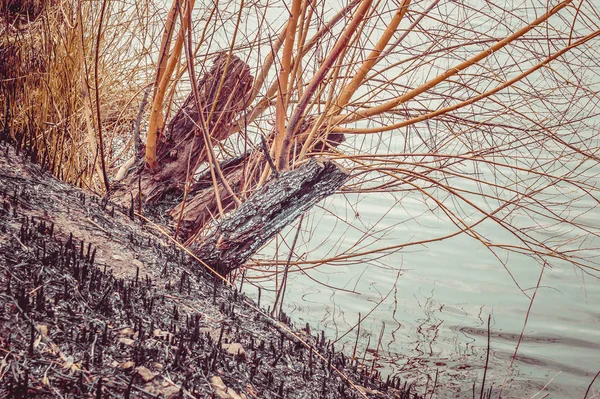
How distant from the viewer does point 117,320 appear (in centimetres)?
373

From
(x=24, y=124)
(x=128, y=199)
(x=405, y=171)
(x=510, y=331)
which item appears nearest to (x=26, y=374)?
(x=405, y=171)

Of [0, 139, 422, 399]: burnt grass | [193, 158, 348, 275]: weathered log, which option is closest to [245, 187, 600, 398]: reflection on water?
[193, 158, 348, 275]: weathered log

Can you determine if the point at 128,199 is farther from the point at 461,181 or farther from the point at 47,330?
the point at 461,181

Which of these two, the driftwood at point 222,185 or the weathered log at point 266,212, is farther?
the driftwood at point 222,185

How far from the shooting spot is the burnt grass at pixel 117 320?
3139 millimetres

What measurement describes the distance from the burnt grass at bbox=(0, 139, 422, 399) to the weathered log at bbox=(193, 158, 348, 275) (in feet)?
0.88

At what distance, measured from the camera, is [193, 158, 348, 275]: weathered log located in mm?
5023

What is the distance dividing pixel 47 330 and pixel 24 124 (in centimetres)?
431

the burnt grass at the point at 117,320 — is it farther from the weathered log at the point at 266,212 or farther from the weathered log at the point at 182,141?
the weathered log at the point at 182,141

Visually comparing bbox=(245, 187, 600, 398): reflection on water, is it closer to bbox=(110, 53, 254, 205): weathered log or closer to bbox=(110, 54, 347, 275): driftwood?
bbox=(110, 54, 347, 275): driftwood

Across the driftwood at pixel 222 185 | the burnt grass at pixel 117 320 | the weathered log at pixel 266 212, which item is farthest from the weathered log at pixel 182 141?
the weathered log at pixel 266 212

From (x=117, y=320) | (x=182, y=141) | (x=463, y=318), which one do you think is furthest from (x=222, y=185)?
(x=463, y=318)

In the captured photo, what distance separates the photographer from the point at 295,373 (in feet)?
13.8

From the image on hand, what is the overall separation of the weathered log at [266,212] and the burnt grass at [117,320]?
0.88 ft
